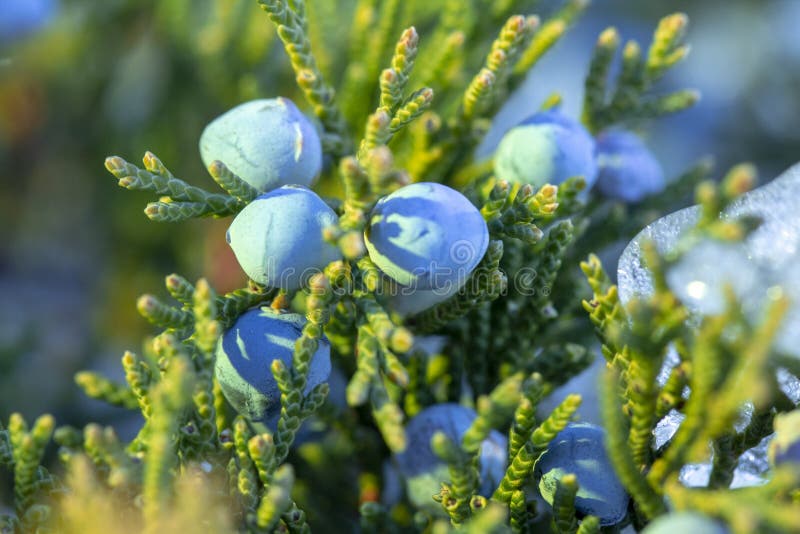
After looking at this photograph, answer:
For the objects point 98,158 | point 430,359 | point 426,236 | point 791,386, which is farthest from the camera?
point 98,158

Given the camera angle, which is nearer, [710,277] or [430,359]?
[710,277]

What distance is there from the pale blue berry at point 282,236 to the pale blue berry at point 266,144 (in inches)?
3.9

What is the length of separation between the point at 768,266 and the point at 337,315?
612 mm

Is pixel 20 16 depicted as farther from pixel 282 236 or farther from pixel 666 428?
pixel 666 428

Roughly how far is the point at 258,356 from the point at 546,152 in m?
0.55

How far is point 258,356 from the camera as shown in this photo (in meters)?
1.02

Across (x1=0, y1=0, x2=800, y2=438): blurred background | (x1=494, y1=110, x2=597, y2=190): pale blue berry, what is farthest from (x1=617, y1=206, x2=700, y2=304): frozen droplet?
(x1=0, y1=0, x2=800, y2=438): blurred background

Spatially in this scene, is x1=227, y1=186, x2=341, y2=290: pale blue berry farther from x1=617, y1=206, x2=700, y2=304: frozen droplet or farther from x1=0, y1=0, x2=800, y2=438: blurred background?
x1=0, y1=0, x2=800, y2=438: blurred background

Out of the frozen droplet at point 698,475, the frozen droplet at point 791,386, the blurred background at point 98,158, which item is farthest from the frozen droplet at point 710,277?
the blurred background at point 98,158

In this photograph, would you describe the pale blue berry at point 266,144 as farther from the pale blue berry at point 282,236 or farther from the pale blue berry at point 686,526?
the pale blue berry at point 686,526

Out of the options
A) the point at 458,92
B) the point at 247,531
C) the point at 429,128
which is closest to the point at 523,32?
the point at 429,128

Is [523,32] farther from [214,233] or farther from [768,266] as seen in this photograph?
[214,233]

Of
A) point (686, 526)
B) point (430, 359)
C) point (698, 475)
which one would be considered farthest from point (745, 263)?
point (430, 359)

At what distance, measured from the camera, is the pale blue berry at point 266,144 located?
110 centimetres
